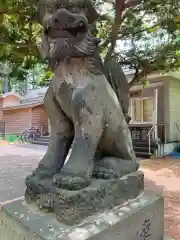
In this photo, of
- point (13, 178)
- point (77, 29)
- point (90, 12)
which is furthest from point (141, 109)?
point (77, 29)

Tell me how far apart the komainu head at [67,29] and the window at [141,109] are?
827 cm

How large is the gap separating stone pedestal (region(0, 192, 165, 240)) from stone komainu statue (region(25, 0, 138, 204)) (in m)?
0.14

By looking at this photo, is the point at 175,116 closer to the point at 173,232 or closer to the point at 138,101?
the point at 138,101

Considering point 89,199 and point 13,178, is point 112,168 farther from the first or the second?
point 13,178

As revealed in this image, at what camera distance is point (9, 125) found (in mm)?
17312

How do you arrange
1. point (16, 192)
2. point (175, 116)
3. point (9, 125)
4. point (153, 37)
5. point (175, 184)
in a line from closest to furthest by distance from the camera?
point (16, 192), point (175, 184), point (153, 37), point (175, 116), point (9, 125)

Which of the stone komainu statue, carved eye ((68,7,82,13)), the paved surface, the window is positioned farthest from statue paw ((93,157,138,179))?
the window

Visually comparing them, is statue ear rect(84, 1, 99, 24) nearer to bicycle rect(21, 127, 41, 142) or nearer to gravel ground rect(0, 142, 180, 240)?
gravel ground rect(0, 142, 180, 240)

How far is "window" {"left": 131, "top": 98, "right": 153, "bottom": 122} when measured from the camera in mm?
9289

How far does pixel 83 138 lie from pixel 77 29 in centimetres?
61

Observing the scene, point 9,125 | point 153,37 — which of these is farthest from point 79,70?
point 9,125

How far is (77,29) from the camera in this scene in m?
1.25

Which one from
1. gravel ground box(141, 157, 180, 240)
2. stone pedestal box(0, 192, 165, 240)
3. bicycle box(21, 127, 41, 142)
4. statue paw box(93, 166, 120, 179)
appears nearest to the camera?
stone pedestal box(0, 192, 165, 240)

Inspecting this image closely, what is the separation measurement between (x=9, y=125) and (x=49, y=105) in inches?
664
